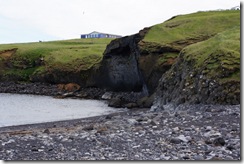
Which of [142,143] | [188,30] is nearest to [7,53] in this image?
[188,30]

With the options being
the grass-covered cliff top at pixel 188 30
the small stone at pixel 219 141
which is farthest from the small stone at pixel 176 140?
the grass-covered cliff top at pixel 188 30

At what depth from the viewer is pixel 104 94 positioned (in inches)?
2936

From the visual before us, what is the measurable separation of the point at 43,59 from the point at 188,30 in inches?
1941

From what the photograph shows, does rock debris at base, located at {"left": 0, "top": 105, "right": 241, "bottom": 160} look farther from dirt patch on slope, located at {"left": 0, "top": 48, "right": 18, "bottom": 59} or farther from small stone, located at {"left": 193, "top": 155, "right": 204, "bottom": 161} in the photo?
dirt patch on slope, located at {"left": 0, "top": 48, "right": 18, "bottom": 59}

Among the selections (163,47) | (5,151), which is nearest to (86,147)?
(5,151)

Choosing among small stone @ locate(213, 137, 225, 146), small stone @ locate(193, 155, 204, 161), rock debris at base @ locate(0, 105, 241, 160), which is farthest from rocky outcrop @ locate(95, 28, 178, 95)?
small stone @ locate(193, 155, 204, 161)

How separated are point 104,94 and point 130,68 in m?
7.17

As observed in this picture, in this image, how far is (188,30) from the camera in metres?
71.2

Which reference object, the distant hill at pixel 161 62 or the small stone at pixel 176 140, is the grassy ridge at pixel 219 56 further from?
the small stone at pixel 176 140

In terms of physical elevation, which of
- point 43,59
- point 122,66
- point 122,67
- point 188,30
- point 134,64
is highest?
point 188,30

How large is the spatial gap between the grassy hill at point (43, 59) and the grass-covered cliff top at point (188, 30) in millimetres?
25682

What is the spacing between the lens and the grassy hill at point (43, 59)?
97.2 m

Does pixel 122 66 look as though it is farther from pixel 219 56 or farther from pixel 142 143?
pixel 142 143

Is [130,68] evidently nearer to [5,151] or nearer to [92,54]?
[92,54]
